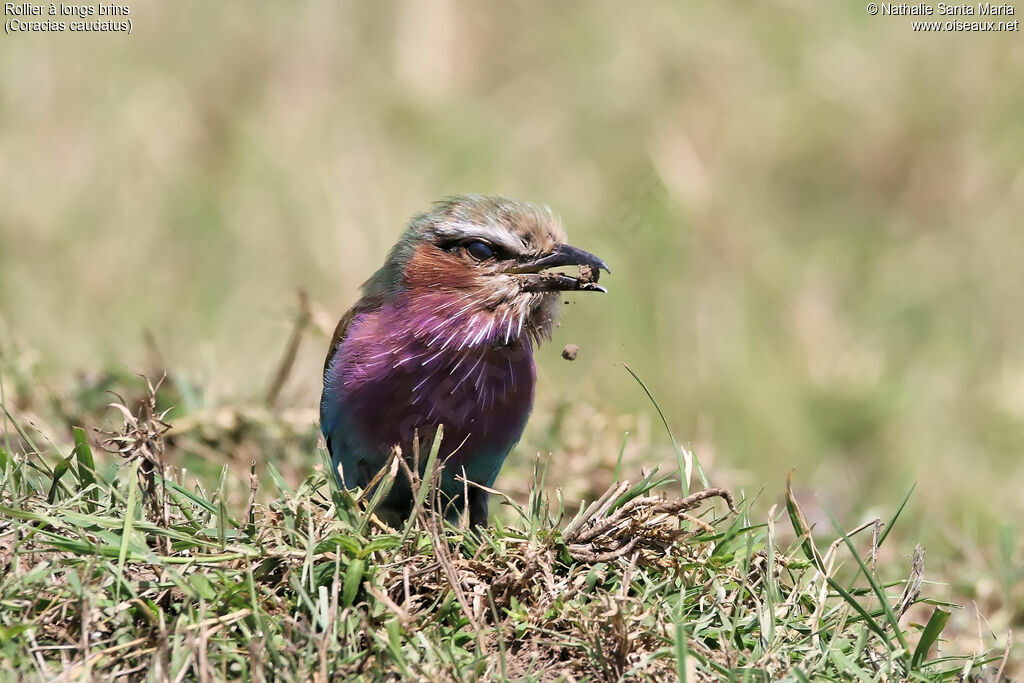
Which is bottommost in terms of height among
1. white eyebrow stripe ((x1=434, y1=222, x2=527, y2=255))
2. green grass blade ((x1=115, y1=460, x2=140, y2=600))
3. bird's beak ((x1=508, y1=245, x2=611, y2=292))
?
green grass blade ((x1=115, y1=460, x2=140, y2=600))

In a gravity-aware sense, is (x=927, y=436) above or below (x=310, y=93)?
below

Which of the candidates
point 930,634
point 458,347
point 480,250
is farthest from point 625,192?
point 930,634

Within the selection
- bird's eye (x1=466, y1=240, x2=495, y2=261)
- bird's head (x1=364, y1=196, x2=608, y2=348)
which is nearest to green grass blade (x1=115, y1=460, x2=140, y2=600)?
bird's head (x1=364, y1=196, x2=608, y2=348)

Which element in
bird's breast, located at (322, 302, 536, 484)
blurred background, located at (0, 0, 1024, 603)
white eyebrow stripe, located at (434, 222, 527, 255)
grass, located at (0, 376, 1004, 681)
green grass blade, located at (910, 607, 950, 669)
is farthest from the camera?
blurred background, located at (0, 0, 1024, 603)

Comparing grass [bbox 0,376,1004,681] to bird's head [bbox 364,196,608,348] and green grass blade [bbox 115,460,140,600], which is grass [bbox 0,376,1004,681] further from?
bird's head [bbox 364,196,608,348]

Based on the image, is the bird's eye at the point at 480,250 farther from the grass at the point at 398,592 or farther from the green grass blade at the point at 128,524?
the green grass blade at the point at 128,524

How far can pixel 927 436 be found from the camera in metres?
7.17

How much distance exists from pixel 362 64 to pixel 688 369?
354 centimetres

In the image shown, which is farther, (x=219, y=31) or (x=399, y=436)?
(x=219, y=31)

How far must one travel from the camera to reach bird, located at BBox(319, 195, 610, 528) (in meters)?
3.51

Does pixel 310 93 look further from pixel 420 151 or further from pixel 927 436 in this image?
pixel 927 436

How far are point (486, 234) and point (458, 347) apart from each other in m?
0.35

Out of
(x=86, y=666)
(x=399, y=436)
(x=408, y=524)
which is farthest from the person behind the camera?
(x=399, y=436)

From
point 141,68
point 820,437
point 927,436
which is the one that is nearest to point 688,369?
point 820,437
